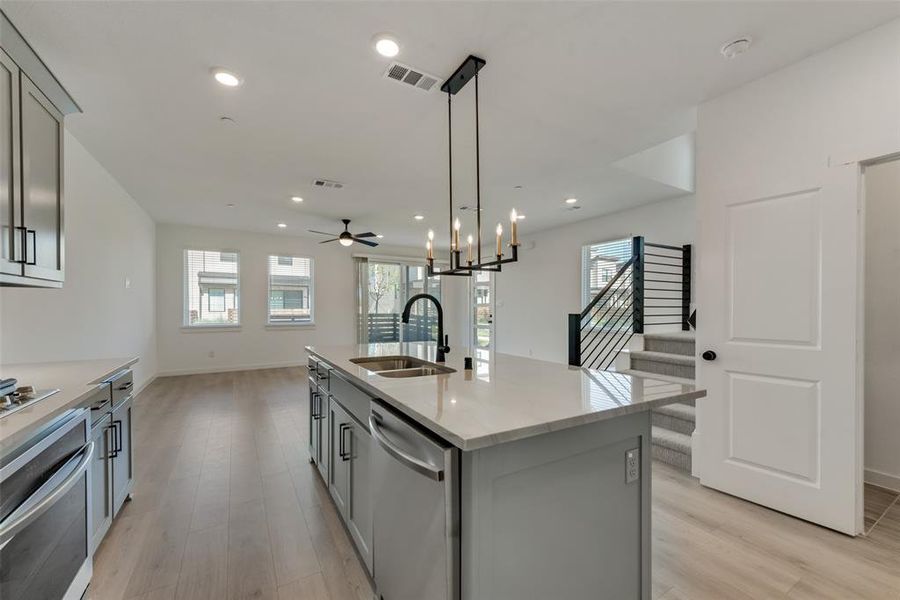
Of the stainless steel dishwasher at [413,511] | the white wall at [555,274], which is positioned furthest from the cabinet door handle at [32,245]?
the white wall at [555,274]

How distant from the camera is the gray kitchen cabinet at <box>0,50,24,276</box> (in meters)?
1.54

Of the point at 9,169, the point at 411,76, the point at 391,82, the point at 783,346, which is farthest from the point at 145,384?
the point at 783,346

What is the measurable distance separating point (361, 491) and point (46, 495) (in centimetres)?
109

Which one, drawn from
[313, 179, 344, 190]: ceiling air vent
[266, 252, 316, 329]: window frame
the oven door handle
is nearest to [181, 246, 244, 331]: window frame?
[266, 252, 316, 329]: window frame

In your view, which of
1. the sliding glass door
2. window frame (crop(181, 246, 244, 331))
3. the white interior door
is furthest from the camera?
the sliding glass door

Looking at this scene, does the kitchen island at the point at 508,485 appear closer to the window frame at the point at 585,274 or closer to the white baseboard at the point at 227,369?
the window frame at the point at 585,274

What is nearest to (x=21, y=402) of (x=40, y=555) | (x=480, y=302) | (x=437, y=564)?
(x=40, y=555)

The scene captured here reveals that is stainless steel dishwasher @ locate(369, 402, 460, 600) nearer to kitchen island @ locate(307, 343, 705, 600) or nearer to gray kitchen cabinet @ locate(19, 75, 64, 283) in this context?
kitchen island @ locate(307, 343, 705, 600)

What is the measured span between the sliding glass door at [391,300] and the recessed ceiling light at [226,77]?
221 inches

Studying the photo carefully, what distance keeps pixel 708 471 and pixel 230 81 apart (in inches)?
157

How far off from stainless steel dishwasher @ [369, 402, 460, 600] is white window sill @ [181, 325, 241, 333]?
6392 millimetres

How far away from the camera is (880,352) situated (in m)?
2.62

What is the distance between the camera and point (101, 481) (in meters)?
1.88

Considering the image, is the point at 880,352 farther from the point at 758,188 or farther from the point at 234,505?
the point at 234,505
